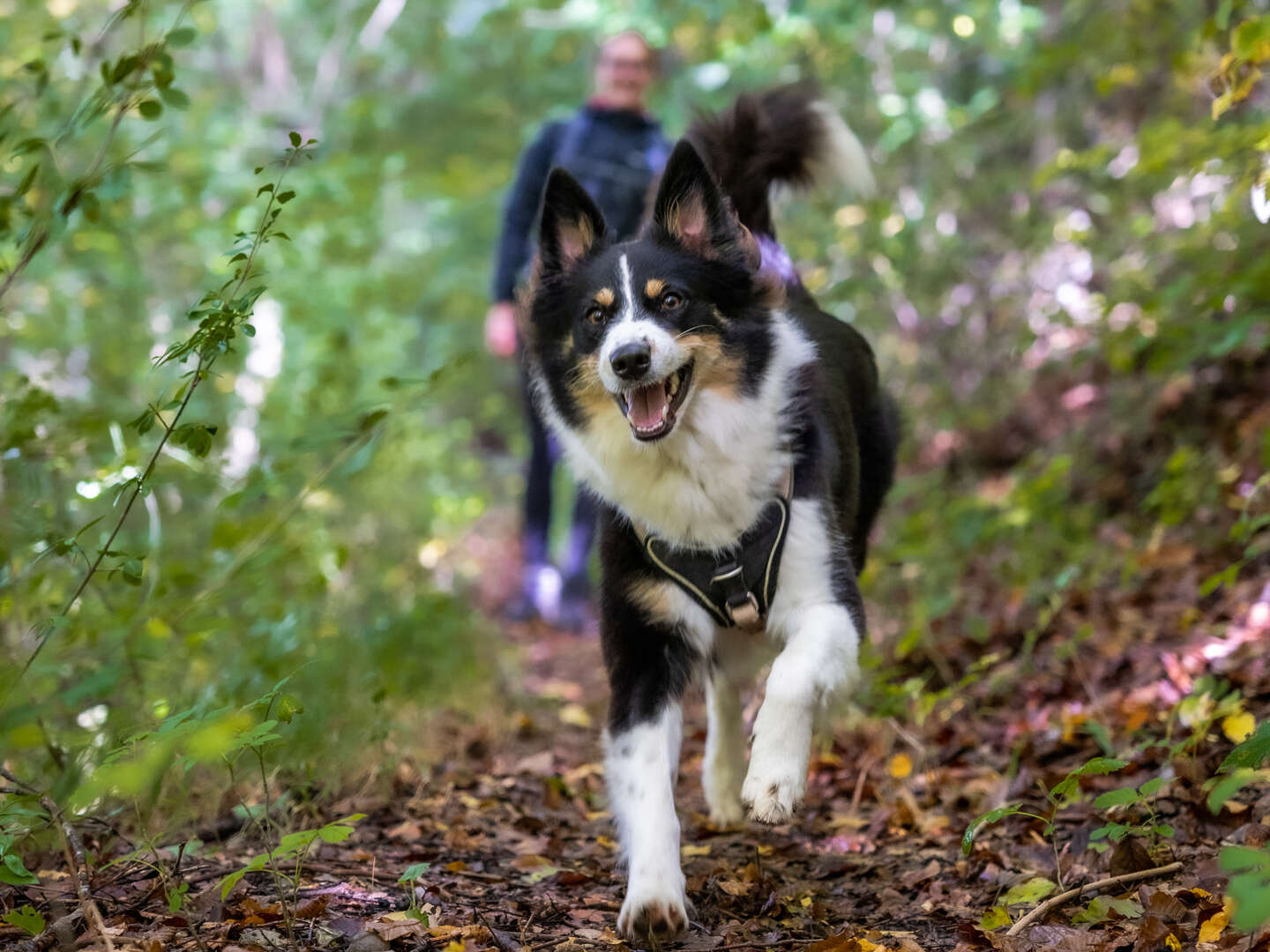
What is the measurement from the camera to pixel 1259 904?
151cm

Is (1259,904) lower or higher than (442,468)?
higher

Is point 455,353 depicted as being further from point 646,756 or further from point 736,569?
point 646,756

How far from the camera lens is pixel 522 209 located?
6.40 m

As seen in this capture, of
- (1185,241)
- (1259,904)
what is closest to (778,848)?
(1259,904)

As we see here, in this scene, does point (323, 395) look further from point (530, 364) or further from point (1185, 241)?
point (1185, 241)

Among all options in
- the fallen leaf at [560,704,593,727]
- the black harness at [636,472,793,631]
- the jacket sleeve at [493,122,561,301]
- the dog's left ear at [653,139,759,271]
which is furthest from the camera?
the jacket sleeve at [493,122,561,301]

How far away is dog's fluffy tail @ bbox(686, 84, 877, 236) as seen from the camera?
4066 mm

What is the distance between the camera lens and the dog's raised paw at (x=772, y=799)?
2574mm

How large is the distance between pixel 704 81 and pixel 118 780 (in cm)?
626

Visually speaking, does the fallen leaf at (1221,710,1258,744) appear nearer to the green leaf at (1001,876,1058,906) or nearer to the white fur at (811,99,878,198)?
the green leaf at (1001,876,1058,906)

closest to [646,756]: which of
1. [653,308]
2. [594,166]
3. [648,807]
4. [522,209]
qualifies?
[648,807]

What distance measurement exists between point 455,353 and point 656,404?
4.77 m

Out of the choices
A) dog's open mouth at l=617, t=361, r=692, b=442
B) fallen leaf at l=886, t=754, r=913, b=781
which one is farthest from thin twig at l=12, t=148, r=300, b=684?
fallen leaf at l=886, t=754, r=913, b=781

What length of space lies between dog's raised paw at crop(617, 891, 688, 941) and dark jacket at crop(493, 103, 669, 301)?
4153mm
